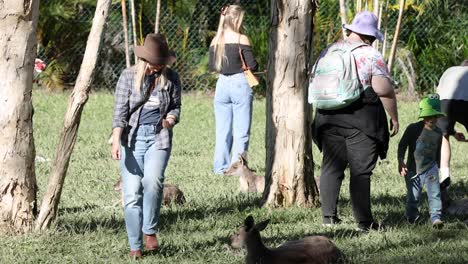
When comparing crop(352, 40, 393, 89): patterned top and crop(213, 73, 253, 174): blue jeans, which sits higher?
crop(352, 40, 393, 89): patterned top

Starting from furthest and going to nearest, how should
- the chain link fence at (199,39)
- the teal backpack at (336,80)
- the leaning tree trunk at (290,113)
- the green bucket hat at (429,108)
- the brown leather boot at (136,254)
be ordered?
the chain link fence at (199,39) < the leaning tree trunk at (290,113) < the green bucket hat at (429,108) < the teal backpack at (336,80) < the brown leather boot at (136,254)

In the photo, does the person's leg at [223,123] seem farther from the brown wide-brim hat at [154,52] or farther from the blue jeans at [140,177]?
the brown wide-brim hat at [154,52]

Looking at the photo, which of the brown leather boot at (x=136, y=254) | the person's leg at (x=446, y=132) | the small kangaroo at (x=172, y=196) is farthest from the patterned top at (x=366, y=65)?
the person's leg at (x=446, y=132)

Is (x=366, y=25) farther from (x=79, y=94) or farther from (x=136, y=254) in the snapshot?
(x=136, y=254)

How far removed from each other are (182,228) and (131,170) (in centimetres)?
146

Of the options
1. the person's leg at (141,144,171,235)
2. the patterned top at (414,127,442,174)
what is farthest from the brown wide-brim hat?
the patterned top at (414,127,442,174)

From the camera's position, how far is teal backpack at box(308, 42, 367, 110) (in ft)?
27.5

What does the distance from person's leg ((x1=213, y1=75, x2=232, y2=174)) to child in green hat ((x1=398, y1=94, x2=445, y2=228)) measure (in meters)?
4.55

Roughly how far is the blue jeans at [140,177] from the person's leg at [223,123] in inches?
222

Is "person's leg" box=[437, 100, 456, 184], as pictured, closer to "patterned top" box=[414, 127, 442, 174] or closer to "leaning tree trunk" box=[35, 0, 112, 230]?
"patterned top" box=[414, 127, 442, 174]

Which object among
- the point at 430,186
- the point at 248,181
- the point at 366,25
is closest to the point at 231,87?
the point at 248,181

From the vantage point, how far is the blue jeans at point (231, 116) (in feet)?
43.3

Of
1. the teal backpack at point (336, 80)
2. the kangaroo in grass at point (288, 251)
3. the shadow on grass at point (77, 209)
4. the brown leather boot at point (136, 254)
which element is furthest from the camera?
the shadow on grass at point (77, 209)

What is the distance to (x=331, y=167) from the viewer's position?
29.1ft
